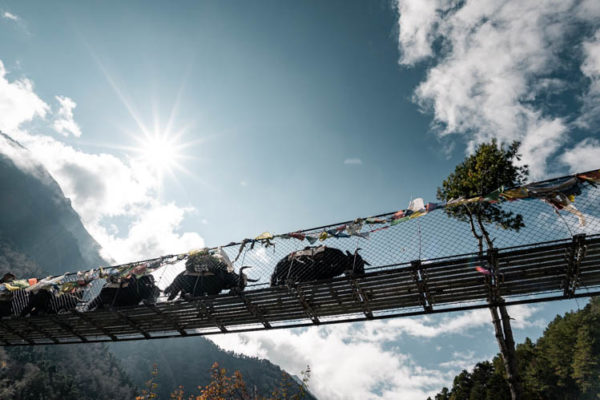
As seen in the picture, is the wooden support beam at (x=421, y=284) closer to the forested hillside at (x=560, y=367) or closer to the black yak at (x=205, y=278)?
the black yak at (x=205, y=278)

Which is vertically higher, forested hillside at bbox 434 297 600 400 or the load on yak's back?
forested hillside at bbox 434 297 600 400

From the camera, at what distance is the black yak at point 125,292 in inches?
326

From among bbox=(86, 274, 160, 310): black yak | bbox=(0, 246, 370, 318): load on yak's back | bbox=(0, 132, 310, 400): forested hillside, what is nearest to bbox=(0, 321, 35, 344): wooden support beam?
bbox=(0, 246, 370, 318): load on yak's back

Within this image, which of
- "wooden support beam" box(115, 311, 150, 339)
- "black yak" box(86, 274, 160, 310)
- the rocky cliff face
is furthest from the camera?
the rocky cliff face

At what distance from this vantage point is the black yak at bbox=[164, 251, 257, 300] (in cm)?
755

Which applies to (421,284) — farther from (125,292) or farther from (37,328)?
(37,328)

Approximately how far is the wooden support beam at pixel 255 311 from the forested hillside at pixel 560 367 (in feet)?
152

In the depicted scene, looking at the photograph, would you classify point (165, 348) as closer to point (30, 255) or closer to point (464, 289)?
point (30, 255)

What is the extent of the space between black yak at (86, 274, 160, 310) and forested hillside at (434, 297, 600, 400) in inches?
1883

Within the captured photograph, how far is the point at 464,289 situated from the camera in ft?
19.5

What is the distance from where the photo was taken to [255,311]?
23.1ft

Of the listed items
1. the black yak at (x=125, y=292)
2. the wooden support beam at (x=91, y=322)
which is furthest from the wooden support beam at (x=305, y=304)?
the wooden support beam at (x=91, y=322)

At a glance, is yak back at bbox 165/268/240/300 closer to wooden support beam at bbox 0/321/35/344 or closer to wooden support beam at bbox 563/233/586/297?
wooden support beam at bbox 0/321/35/344

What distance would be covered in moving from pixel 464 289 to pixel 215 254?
5.75 m
